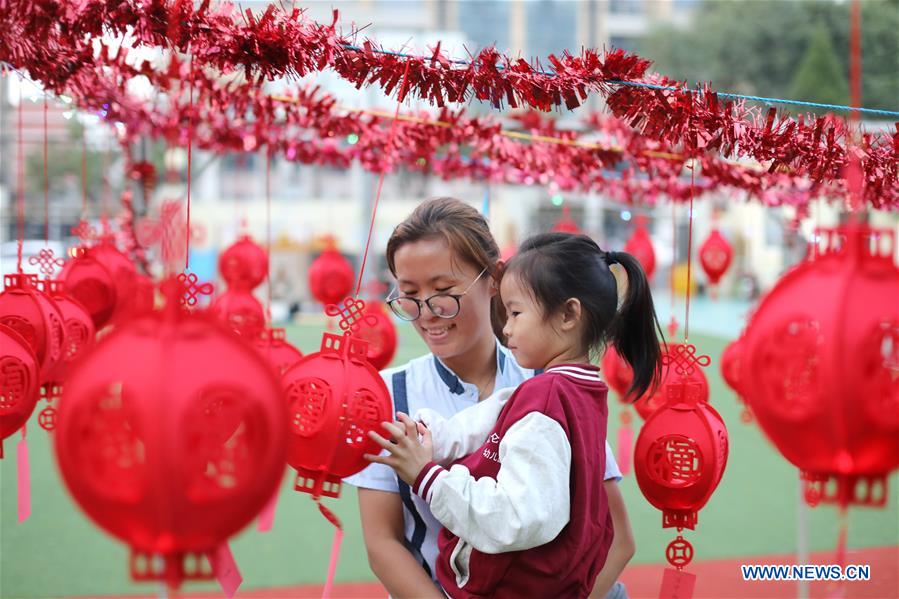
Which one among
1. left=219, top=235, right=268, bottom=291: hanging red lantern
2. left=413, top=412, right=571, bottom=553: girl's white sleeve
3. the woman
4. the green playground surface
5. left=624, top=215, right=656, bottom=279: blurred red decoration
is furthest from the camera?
left=624, top=215, right=656, bottom=279: blurred red decoration

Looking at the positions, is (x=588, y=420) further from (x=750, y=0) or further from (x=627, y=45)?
Result: (x=627, y=45)

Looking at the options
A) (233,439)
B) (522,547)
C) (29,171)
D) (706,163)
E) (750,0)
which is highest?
(750,0)

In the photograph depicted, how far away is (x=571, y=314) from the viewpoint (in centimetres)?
158

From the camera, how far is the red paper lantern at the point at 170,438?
0.90 meters

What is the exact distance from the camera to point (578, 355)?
1.59 metres

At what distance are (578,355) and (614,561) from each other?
1.60 ft

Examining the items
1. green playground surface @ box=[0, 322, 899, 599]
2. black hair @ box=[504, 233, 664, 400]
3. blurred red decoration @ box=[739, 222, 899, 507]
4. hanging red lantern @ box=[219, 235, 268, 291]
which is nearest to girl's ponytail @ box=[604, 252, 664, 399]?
A: black hair @ box=[504, 233, 664, 400]

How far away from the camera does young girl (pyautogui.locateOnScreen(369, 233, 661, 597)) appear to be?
1.40 m

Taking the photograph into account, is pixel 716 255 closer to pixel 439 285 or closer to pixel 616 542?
pixel 616 542

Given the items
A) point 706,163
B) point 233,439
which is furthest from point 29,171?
point 233,439

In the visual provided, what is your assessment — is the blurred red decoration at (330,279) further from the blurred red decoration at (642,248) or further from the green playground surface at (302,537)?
the blurred red decoration at (642,248)

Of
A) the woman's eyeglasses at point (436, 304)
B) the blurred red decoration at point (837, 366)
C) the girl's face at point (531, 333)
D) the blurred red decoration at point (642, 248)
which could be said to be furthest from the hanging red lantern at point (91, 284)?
the blurred red decoration at point (642, 248)

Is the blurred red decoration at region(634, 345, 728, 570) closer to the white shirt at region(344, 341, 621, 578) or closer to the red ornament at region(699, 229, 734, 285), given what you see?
the white shirt at region(344, 341, 621, 578)

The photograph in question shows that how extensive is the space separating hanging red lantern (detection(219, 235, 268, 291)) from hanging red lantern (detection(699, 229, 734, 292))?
8.18ft
